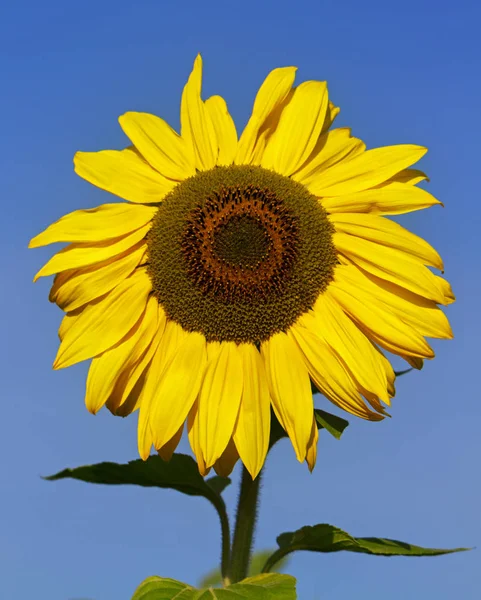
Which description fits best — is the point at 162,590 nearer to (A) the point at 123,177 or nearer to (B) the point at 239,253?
(B) the point at 239,253

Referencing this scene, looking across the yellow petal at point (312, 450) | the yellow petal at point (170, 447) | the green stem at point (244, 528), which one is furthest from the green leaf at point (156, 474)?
the yellow petal at point (312, 450)

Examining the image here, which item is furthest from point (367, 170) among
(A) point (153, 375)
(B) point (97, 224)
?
(A) point (153, 375)

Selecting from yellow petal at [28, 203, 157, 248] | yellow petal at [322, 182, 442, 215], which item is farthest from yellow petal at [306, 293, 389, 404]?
yellow petal at [28, 203, 157, 248]

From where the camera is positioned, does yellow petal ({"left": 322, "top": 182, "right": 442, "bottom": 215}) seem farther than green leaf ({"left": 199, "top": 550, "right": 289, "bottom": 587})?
No

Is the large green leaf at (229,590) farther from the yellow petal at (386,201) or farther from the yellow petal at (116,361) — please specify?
the yellow petal at (386,201)

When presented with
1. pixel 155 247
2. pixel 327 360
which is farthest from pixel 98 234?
pixel 327 360

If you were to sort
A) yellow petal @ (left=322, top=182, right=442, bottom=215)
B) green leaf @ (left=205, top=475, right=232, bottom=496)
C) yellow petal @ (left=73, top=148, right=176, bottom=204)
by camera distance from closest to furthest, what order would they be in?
yellow petal @ (left=322, top=182, right=442, bottom=215)
yellow petal @ (left=73, top=148, right=176, bottom=204)
green leaf @ (left=205, top=475, right=232, bottom=496)

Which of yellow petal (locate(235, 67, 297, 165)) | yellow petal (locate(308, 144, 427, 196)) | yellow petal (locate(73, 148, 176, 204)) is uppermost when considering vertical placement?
yellow petal (locate(235, 67, 297, 165))

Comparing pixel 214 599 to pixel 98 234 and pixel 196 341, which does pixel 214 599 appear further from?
pixel 98 234

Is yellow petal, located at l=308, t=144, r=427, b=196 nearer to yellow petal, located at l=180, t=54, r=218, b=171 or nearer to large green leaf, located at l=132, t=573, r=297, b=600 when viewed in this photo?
yellow petal, located at l=180, t=54, r=218, b=171
